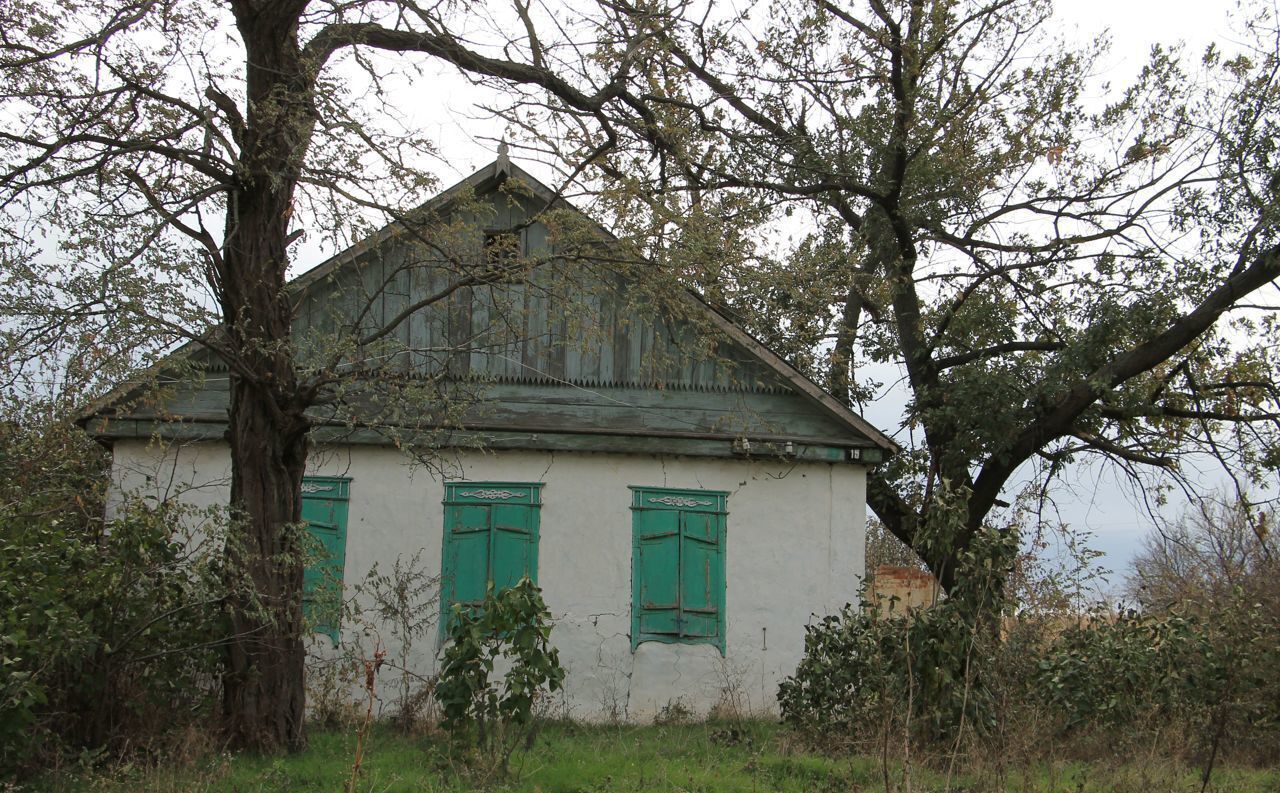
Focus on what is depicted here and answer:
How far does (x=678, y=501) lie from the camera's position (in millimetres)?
11328

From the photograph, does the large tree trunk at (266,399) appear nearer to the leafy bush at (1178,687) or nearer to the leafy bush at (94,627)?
the leafy bush at (94,627)

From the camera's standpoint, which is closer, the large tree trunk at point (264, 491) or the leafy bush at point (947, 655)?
the leafy bush at point (947, 655)

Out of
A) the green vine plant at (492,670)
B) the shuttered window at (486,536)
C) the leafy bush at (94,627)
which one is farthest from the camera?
the shuttered window at (486,536)

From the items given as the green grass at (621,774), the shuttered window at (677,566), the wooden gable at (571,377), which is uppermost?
the wooden gable at (571,377)

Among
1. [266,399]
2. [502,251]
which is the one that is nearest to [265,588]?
[266,399]

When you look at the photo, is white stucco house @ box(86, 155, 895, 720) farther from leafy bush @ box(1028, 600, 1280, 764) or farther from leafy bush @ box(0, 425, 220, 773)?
leafy bush @ box(1028, 600, 1280, 764)

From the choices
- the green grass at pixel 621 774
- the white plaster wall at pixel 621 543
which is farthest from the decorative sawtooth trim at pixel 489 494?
the green grass at pixel 621 774

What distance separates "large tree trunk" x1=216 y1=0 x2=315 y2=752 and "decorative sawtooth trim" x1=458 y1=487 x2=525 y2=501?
2884mm

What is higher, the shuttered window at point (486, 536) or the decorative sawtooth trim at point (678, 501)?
the decorative sawtooth trim at point (678, 501)

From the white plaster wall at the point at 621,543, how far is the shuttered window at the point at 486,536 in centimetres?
10

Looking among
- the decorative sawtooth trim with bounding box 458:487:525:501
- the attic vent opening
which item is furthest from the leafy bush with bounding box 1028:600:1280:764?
the attic vent opening

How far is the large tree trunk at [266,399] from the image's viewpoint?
7883 mm

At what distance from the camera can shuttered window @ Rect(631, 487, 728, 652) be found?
1108 cm

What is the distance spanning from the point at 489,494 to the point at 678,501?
197cm
